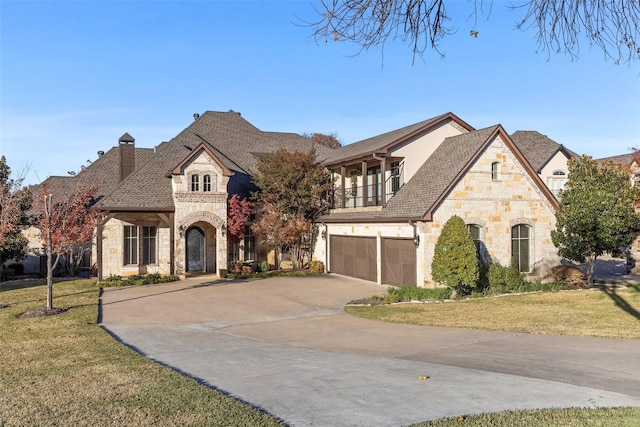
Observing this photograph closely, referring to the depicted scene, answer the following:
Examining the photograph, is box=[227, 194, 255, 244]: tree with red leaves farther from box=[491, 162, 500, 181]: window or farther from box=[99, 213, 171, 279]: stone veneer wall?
box=[491, 162, 500, 181]: window

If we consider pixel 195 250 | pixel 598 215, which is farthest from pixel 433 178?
pixel 195 250

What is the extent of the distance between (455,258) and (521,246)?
533cm

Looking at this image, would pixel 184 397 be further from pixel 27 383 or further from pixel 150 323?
pixel 150 323

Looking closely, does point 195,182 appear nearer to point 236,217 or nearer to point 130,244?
point 236,217

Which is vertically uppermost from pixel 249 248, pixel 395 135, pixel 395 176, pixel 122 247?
pixel 395 135

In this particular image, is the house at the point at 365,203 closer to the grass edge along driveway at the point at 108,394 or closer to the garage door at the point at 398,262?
the garage door at the point at 398,262

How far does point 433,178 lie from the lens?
79.4ft

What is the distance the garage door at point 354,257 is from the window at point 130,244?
9829 millimetres

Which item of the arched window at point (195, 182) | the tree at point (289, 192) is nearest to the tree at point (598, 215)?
the tree at point (289, 192)

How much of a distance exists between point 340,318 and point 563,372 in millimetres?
7677

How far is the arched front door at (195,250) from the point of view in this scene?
29.6 m

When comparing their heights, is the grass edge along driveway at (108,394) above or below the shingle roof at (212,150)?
below

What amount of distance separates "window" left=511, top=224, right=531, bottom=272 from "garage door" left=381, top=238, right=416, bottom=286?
4559 mm

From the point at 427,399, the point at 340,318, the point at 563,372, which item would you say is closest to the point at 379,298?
the point at 340,318
